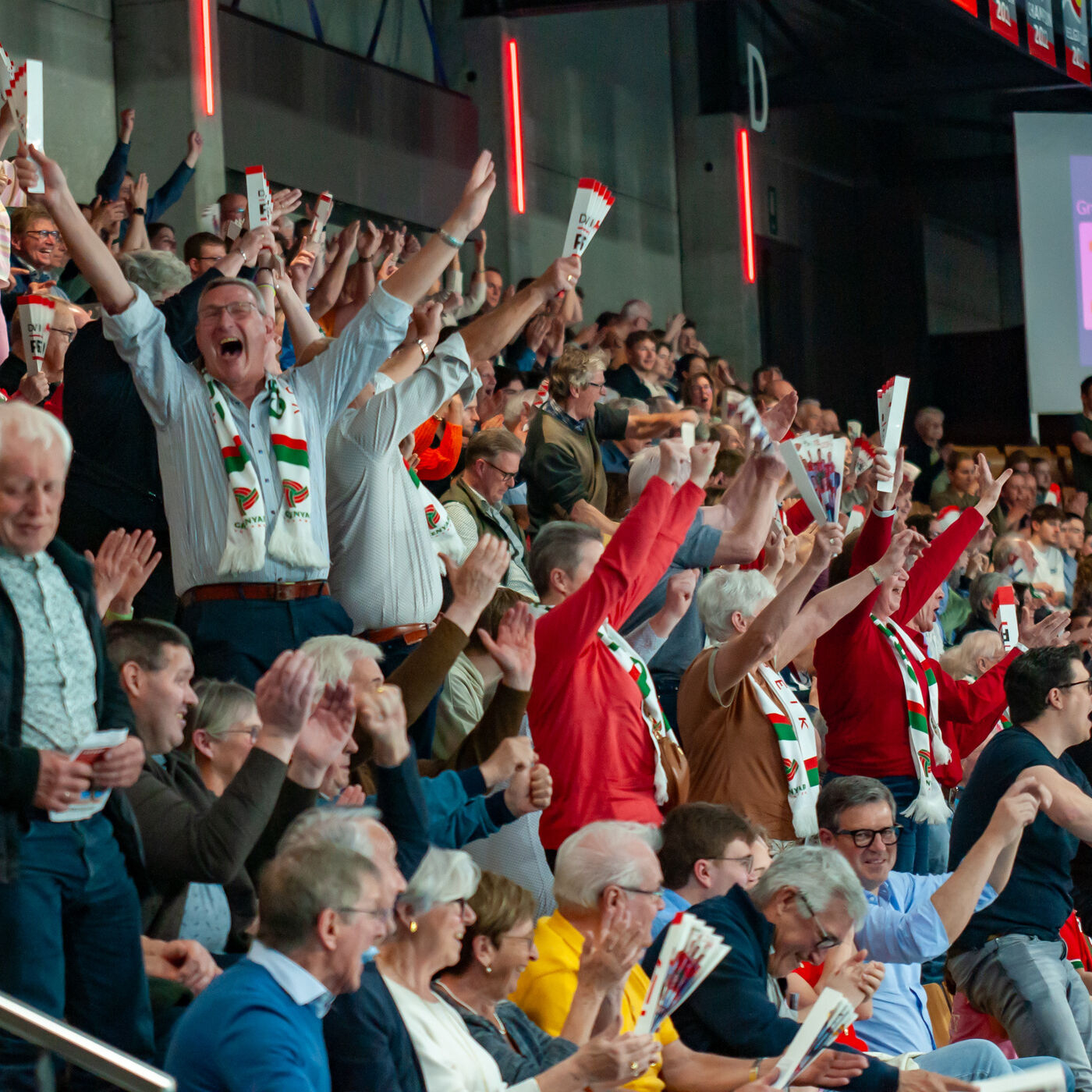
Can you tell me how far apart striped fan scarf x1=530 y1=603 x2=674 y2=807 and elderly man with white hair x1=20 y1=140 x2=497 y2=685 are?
24.9 inches

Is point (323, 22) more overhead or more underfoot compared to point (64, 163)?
more overhead

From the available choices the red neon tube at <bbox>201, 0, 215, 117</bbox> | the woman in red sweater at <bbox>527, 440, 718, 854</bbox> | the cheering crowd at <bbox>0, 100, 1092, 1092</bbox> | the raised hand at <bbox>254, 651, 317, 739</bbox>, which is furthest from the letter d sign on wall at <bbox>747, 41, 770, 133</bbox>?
the raised hand at <bbox>254, 651, 317, 739</bbox>

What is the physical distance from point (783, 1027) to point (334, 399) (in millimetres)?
1807

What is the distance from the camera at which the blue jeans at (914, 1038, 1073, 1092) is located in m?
4.09

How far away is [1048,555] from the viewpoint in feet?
31.1

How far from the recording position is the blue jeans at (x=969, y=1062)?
13.4 feet

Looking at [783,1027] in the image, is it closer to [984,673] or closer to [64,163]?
[984,673]

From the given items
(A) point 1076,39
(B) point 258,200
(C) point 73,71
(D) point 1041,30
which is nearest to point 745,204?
(A) point 1076,39

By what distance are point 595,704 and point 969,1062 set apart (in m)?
1.18

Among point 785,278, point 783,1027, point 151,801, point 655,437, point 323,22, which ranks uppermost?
point 323,22

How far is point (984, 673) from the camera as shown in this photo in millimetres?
6508

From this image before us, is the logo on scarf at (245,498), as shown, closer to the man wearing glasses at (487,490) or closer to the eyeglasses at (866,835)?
the man wearing glasses at (487,490)

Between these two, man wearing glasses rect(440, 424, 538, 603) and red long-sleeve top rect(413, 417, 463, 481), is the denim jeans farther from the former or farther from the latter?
red long-sleeve top rect(413, 417, 463, 481)

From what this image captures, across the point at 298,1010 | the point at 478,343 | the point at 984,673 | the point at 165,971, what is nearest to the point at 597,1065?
the point at 298,1010
